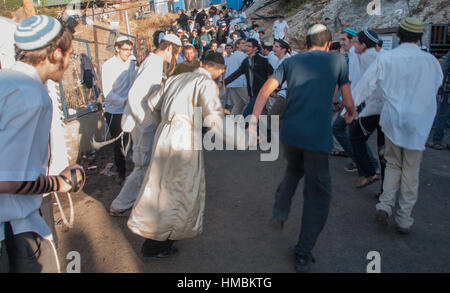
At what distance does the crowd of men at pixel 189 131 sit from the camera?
1.46 meters

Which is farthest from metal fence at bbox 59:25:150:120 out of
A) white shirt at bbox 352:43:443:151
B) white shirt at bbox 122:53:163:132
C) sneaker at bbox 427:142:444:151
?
sneaker at bbox 427:142:444:151

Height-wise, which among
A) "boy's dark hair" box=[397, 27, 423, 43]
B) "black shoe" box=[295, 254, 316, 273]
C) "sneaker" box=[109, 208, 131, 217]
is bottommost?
"sneaker" box=[109, 208, 131, 217]

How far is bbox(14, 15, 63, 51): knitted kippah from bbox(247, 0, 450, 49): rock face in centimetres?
1367

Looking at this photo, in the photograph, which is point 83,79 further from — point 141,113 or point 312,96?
point 312,96

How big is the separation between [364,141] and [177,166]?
274 centimetres

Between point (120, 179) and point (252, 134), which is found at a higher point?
point (252, 134)

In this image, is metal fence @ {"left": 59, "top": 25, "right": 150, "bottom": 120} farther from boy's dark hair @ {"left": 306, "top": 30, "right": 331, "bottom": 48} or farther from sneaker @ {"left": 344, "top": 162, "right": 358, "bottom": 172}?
sneaker @ {"left": 344, "top": 162, "right": 358, "bottom": 172}

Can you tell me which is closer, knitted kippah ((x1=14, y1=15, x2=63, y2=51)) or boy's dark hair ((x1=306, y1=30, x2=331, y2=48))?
knitted kippah ((x1=14, y1=15, x2=63, y2=51))

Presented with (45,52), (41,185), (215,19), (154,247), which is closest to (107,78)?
(154,247)

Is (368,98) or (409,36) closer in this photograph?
(409,36)

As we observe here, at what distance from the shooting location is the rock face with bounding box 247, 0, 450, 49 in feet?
40.8

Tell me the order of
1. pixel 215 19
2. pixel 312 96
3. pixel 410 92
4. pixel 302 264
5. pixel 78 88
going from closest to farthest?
pixel 312 96 → pixel 302 264 → pixel 410 92 → pixel 78 88 → pixel 215 19

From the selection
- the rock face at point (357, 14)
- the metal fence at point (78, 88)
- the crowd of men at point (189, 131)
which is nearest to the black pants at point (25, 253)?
the crowd of men at point (189, 131)

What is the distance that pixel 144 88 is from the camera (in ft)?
11.7
